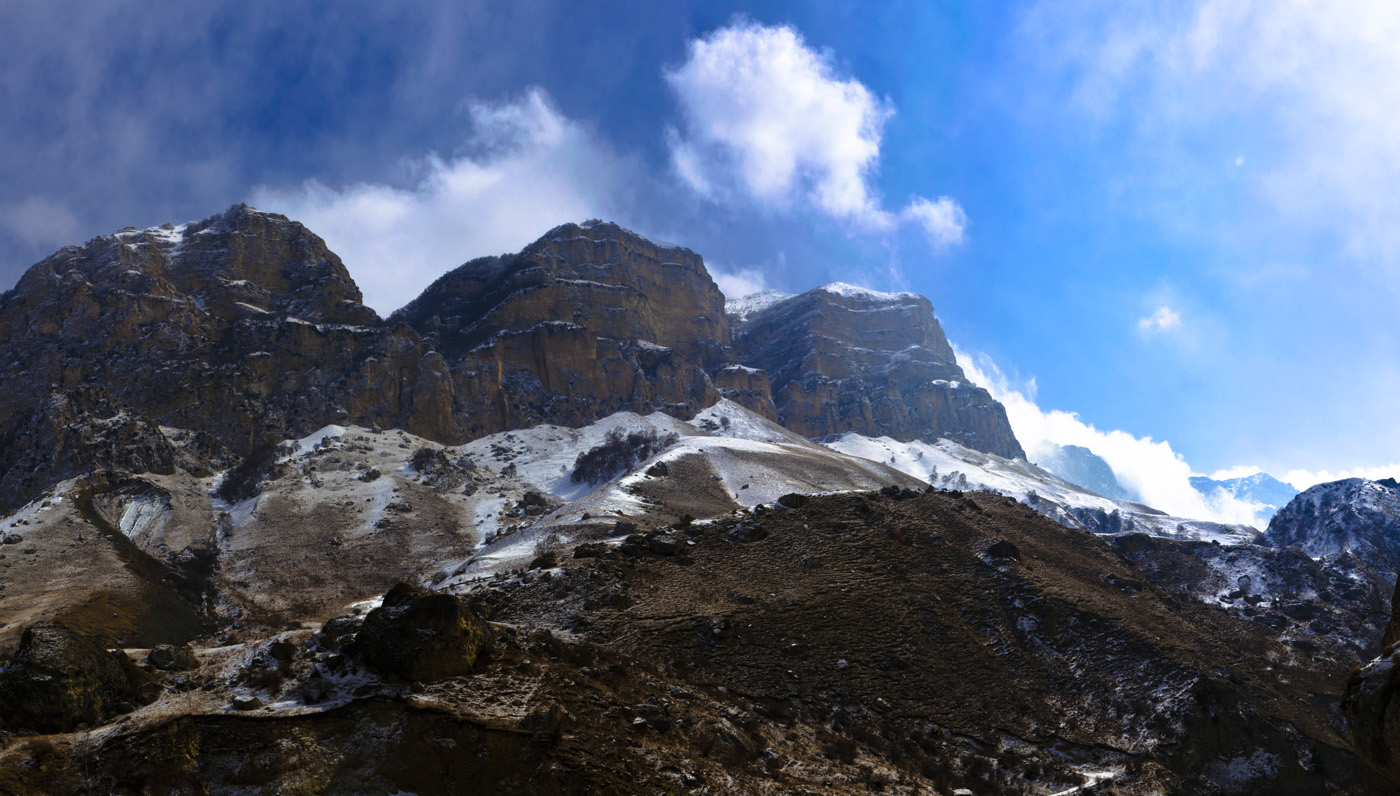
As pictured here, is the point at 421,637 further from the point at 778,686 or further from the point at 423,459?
the point at 423,459

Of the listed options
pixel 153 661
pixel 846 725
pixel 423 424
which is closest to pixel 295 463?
pixel 423 424

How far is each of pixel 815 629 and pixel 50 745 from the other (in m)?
19.6

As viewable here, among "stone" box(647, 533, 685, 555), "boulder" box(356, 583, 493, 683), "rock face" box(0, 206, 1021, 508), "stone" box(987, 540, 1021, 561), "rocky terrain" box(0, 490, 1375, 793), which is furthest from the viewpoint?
"rock face" box(0, 206, 1021, 508)

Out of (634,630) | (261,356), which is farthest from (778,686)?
(261,356)

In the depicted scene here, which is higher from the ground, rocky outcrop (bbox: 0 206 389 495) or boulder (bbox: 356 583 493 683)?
rocky outcrop (bbox: 0 206 389 495)

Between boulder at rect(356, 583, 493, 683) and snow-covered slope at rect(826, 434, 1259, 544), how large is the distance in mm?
109828

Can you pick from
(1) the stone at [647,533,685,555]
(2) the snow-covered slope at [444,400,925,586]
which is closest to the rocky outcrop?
(2) the snow-covered slope at [444,400,925,586]

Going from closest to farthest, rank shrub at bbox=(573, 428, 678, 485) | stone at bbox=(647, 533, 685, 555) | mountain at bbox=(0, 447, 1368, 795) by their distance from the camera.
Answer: mountain at bbox=(0, 447, 1368, 795) < stone at bbox=(647, 533, 685, 555) < shrub at bbox=(573, 428, 678, 485)

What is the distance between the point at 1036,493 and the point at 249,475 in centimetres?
13495

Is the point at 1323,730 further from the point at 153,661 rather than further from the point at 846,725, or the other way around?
the point at 153,661

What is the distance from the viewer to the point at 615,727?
1502cm

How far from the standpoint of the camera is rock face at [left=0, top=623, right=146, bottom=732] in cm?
1327

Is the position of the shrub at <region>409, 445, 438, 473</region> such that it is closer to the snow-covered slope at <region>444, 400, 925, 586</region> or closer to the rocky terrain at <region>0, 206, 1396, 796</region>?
the rocky terrain at <region>0, 206, 1396, 796</region>

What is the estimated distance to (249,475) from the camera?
91.2 meters
